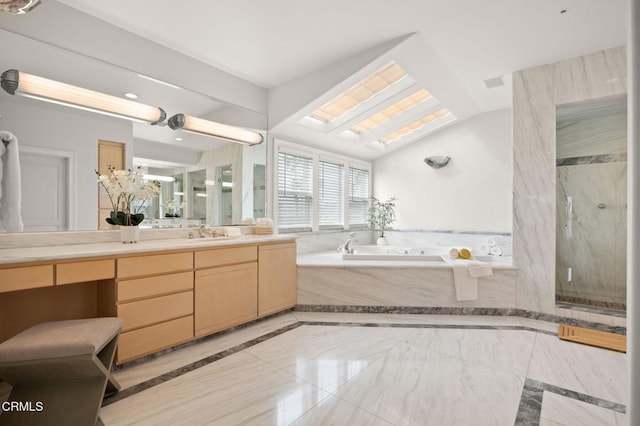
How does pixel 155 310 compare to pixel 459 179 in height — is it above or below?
below

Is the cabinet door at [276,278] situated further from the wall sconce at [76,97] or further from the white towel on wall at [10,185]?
the white towel on wall at [10,185]

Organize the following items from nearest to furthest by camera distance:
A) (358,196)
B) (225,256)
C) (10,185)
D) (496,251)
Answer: (10,185) < (225,256) < (496,251) < (358,196)

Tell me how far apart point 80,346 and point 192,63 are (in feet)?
8.59

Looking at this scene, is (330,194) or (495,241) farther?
(330,194)

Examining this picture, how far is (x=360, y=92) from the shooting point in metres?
3.89

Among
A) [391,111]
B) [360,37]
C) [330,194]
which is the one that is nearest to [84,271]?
[360,37]

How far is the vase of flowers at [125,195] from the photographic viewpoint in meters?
2.41

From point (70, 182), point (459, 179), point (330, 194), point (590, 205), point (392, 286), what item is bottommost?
point (392, 286)

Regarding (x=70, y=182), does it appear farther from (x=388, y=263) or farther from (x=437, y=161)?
(x=437, y=161)

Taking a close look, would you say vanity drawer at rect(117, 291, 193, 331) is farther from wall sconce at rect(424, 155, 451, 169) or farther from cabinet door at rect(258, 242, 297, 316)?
wall sconce at rect(424, 155, 451, 169)

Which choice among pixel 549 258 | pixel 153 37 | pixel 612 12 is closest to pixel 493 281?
pixel 549 258

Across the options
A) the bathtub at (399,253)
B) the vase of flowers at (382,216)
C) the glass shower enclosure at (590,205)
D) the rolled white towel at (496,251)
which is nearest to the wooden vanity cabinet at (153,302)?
the bathtub at (399,253)

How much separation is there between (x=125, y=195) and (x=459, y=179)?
4411mm

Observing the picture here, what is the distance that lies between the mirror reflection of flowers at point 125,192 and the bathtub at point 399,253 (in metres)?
→ 2.28
